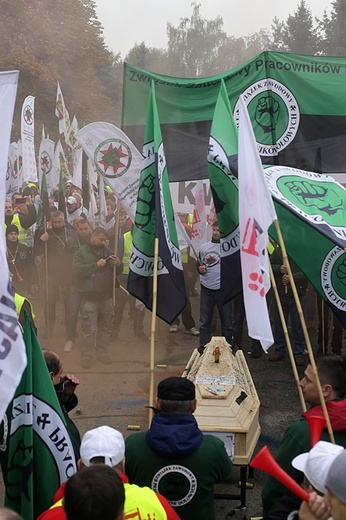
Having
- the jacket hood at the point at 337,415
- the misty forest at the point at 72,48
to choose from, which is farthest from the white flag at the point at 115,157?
the misty forest at the point at 72,48

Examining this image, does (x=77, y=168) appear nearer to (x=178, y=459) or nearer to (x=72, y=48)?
(x=178, y=459)

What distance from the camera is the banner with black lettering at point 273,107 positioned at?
8.65m

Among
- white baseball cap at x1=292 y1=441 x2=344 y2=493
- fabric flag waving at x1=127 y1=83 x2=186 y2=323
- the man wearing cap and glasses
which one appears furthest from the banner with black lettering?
white baseball cap at x1=292 y1=441 x2=344 y2=493

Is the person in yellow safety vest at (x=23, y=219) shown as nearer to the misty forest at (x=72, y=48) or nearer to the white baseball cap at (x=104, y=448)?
the white baseball cap at (x=104, y=448)

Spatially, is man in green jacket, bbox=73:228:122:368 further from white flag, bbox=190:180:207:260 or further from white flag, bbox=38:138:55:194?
white flag, bbox=38:138:55:194

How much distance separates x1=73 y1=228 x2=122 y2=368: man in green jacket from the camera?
9.32 metres

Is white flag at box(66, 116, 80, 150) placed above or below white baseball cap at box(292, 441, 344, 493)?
above

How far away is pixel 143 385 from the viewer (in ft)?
28.8

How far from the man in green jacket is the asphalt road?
39cm

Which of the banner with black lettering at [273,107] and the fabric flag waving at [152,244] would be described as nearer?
the fabric flag waving at [152,244]

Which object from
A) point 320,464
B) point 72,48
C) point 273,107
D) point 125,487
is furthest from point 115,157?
point 72,48

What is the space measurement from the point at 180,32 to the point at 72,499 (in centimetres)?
7059

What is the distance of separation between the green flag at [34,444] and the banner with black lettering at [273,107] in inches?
208

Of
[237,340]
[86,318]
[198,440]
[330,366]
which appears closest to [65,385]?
[198,440]
